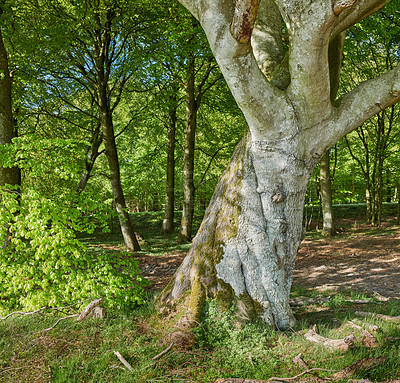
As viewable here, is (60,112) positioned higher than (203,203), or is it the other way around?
(60,112)

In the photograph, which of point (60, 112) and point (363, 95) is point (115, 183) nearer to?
point (60, 112)

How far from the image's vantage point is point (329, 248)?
11.0m

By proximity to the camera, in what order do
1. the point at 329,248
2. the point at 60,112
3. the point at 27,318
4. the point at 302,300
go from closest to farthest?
the point at 27,318 → the point at 302,300 → the point at 329,248 → the point at 60,112

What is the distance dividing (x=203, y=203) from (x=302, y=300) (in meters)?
24.1

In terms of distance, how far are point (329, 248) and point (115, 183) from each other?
315 inches

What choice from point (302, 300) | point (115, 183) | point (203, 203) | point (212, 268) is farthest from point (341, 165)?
point (212, 268)

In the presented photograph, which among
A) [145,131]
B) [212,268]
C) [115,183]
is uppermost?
[145,131]

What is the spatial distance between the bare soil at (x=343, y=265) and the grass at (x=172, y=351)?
201 cm

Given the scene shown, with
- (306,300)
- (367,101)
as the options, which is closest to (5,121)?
(367,101)

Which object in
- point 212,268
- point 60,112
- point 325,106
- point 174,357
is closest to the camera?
point 174,357

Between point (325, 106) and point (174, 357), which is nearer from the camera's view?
point (174, 357)

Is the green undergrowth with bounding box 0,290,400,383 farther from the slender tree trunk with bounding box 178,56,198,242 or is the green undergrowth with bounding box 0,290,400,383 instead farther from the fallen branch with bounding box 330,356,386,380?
the slender tree trunk with bounding box 178,56,198,242

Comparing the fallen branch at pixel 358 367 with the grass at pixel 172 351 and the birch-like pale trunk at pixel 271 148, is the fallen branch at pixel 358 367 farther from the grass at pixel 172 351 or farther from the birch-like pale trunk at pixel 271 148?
the birch-like pale trunk at pixel 271 148

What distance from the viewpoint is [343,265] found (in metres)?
8.30
